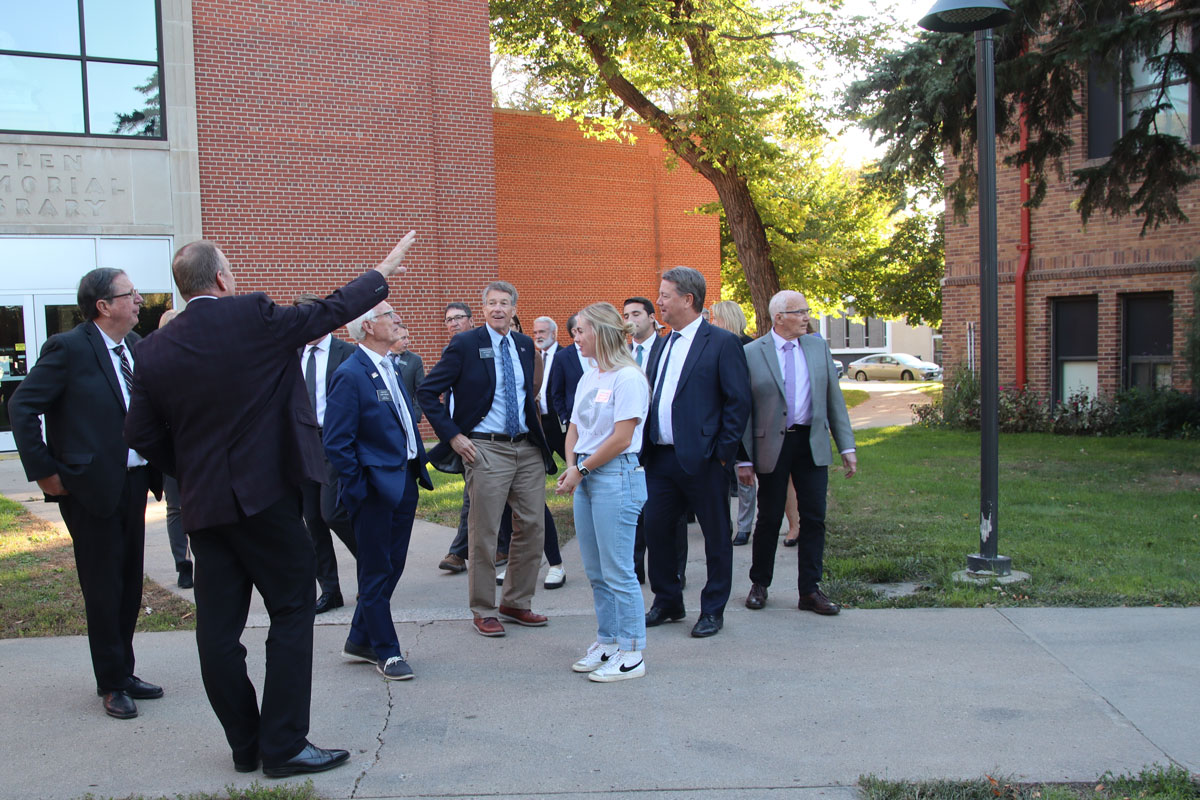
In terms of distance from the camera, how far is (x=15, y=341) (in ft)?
52.2

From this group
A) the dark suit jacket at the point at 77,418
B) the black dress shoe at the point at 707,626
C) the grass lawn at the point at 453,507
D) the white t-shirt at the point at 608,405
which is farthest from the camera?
the grass lawn at the point at 453,507

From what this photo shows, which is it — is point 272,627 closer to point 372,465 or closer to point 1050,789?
point 372,465

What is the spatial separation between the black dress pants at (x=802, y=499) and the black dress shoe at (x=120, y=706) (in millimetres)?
3614

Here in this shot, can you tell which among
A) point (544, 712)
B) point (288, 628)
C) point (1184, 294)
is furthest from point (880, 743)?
point (1184, 294)

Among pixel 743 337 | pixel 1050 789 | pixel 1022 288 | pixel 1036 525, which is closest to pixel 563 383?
pixel 743 337

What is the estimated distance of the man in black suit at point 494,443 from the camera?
5.74 m

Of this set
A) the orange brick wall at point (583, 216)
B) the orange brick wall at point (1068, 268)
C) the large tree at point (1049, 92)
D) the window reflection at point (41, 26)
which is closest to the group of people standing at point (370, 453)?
the large tree at point (1049, 92)

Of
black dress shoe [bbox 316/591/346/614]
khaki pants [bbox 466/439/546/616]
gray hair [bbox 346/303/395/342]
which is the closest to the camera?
gray hair [bbox 346/303/395/342]

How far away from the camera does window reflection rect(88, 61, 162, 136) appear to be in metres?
16.0

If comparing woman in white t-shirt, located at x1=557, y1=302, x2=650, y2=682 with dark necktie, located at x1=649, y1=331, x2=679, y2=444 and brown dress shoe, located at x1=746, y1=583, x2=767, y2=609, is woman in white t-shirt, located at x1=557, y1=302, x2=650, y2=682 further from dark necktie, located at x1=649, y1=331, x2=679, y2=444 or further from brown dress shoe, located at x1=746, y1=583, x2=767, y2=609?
brown dress shoe, located at x1=746, y1=583, x2=767, y2=609

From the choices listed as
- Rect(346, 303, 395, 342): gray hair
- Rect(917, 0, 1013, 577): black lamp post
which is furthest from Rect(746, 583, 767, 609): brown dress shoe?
Rect(346, 303, 395, 342): gray hair

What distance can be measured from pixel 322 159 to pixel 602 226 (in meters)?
12.6

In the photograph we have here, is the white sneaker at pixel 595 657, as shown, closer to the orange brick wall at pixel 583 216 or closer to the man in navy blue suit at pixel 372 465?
the man in navy blue suit at pixel 372 465

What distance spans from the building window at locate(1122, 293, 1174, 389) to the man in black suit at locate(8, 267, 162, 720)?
16058 millimetres
